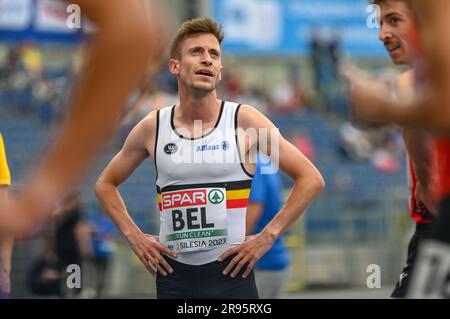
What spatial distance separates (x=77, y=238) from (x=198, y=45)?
24.2ft

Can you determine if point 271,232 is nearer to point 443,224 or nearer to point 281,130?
point 443,224

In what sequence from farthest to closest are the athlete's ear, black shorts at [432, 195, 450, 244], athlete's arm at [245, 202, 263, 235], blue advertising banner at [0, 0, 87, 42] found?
blue advertising banner at [0, 0, 87, 42], athlete's arm at [245, 202, 263, 235], the athlete's ear, black shorts at [432, 195, 450, 244]

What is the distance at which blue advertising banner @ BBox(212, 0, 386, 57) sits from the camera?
25.3m

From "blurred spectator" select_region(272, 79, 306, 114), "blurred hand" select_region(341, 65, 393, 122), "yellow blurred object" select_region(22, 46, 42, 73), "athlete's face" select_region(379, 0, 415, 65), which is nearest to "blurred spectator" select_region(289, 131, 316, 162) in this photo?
"blurred spectator" select_region(272, 79, 306, 114)

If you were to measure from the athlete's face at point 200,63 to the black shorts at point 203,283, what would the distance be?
3.34 ft

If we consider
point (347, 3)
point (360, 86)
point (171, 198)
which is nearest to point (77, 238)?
point (171, 198)

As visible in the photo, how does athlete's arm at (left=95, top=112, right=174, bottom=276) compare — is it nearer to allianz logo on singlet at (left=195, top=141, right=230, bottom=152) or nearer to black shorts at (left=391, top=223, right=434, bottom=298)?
allianz logo on singlet at (left=195, top=141, right=230, bottom=152)

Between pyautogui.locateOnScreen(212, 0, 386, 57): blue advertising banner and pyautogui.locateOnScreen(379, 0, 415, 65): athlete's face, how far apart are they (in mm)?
20088

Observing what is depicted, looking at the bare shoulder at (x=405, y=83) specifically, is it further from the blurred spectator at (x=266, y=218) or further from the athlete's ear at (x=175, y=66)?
the blurred spectator at (x=266, y=218)

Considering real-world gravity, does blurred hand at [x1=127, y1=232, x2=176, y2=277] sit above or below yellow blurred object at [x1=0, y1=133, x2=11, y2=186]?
below

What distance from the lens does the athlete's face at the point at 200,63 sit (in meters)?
5.62

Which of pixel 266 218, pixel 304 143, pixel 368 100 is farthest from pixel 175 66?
pixel 304 143

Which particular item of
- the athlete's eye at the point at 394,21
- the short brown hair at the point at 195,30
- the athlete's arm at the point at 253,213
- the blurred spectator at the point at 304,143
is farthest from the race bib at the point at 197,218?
the blurred spectator at the point at 304,143

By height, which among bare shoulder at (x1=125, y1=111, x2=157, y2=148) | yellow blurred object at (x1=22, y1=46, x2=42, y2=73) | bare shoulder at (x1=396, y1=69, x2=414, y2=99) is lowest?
bare shoulder at (x1=125, y1=111, x2=157, y2=148)
